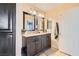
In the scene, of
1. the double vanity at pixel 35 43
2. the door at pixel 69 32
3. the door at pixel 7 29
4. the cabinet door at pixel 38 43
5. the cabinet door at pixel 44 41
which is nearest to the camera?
the door at pixel 7 29

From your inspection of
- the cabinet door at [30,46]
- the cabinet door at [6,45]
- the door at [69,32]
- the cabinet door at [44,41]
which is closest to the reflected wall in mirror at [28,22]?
the cabinet door at [30,46]

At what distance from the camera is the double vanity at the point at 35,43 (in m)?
3.45

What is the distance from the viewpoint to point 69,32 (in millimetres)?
3943

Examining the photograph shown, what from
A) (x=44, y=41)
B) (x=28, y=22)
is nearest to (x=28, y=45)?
(x=28, y=22)

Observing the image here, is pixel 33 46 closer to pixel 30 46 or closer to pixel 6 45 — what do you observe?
pixel 30 46

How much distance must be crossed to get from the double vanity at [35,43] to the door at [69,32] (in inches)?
19.6

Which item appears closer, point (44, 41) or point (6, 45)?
point (6, 45)

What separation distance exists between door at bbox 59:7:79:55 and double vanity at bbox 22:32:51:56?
0.50 meters

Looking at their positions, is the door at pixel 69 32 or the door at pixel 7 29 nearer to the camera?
the door at pixel 7 29

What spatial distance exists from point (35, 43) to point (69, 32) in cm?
113

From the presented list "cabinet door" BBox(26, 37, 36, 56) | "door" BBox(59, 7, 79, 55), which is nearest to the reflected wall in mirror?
"cabinet door" BBox(26, 37, 36, 56)

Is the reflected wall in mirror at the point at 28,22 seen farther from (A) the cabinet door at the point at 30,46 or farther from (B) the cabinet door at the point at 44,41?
(B) the cabinet door at the point at 44,41

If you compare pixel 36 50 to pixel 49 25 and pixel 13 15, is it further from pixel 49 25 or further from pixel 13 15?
pixel 13 15

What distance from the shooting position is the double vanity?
136 inches
